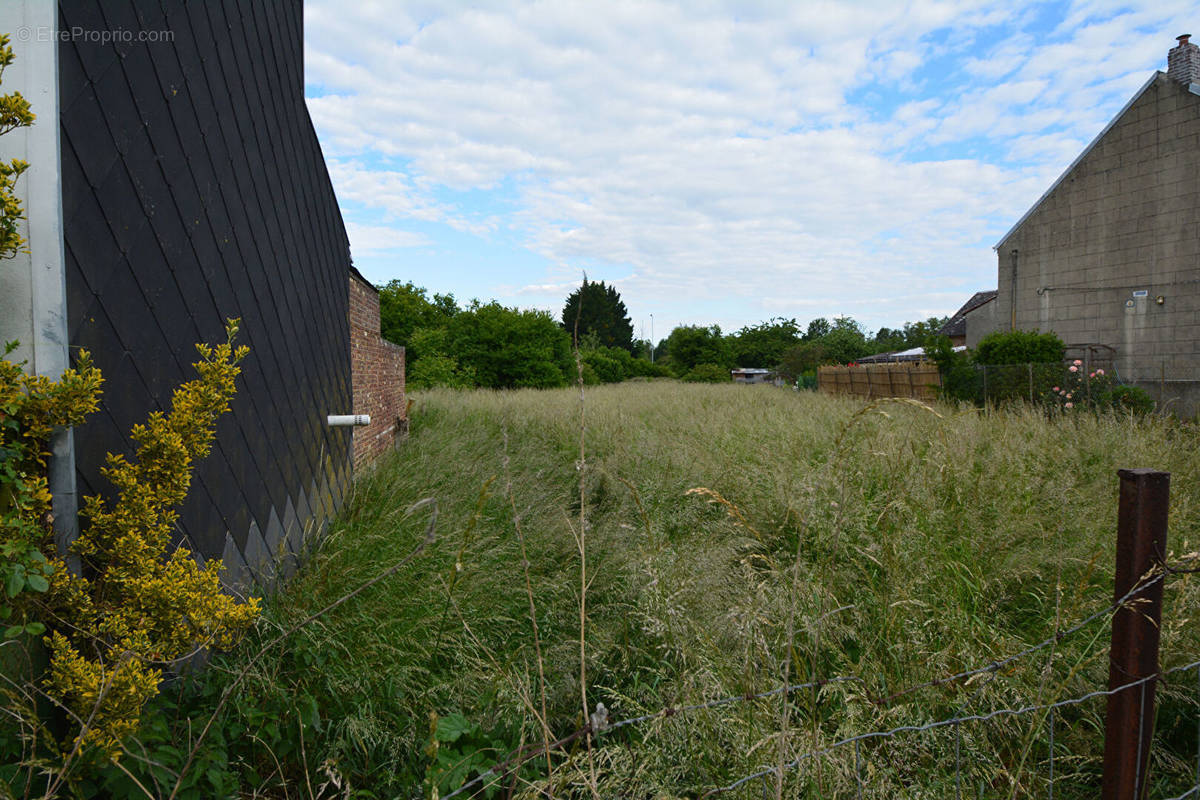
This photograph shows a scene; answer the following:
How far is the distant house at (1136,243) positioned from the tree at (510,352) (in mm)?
16121

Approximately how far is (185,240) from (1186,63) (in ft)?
55.9

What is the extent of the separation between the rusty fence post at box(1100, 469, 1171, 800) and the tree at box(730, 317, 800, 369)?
153 feet

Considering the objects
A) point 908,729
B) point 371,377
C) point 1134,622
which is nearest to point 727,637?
point 908,729

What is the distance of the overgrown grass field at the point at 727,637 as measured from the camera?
1837 mm

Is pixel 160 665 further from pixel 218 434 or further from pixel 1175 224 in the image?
pixel 1175 224

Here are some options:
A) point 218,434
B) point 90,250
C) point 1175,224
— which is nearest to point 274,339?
point 218,434

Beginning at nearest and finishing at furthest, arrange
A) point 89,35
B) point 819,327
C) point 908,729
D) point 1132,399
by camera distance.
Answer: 1. point 908,729
2. point 89,35
3. point 1132,399
4. point 819,327

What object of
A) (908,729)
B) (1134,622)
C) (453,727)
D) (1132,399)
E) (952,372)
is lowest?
(453,727)

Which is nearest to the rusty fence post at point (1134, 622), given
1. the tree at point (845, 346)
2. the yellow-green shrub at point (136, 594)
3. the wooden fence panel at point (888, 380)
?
the yellow-green shrub at point (136, 594)

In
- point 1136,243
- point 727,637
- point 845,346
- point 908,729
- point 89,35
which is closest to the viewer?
point 908,729

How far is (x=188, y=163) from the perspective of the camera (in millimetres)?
2227

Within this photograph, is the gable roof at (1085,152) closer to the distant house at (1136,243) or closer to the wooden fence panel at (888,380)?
the distant house at (1136,243)

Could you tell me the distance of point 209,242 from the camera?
2.40 meters

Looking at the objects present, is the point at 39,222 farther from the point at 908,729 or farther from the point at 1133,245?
the point at 1133,245
